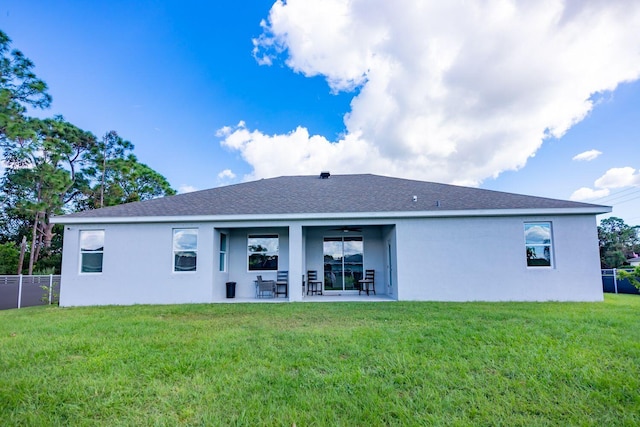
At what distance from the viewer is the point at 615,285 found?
1523 centimetres

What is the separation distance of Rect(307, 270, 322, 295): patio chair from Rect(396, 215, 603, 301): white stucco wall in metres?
3.64

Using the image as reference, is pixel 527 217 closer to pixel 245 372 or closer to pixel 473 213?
pixel 473 213

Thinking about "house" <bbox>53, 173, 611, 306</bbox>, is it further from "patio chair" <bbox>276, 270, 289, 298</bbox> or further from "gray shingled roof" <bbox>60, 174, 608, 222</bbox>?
"patio chair" <bbox>276, 270, 289, 298</bbox>

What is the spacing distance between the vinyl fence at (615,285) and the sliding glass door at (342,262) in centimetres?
1172

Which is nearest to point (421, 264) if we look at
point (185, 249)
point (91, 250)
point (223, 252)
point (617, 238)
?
point (223, 252)

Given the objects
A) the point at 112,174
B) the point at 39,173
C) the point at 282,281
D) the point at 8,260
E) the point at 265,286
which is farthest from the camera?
the point at 112,174

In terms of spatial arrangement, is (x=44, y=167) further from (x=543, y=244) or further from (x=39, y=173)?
(x=543, y=244)

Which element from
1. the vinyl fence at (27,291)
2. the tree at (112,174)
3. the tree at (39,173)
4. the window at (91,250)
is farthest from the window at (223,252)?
the tree at (112,174)

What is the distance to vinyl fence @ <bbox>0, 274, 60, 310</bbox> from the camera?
455 inches

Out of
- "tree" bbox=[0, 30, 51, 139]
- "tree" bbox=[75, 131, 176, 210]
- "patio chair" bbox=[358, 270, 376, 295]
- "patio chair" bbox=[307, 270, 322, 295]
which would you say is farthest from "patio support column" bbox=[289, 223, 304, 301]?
"tree" bbox=[75, 131, 176, 210]

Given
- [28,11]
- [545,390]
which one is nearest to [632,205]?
[545,390]

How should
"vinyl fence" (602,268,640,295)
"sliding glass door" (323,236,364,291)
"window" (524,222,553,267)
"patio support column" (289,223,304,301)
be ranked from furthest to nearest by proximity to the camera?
"vinyl fence" (602,268,640,295)
"sliding glass door" (323,236,364,291)
"patio support column" (289,223,304,301)
"window" (524,222,553,267)

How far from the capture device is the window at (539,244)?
34.2 ft

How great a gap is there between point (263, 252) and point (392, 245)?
196 inches
